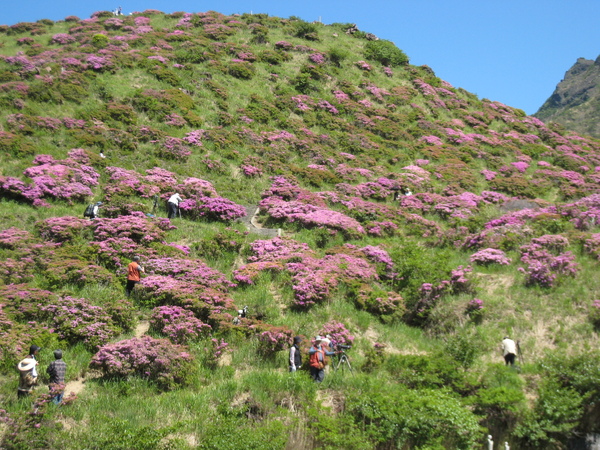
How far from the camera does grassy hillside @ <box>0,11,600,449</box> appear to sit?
958 cm

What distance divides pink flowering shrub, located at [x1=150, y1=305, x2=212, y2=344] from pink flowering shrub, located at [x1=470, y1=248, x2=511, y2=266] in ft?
37.4

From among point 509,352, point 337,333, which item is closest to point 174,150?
point 337,333

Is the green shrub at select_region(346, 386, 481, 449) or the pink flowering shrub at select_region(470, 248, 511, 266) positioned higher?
the pink flowering shrub at select_region(470, 248, 511, 266)

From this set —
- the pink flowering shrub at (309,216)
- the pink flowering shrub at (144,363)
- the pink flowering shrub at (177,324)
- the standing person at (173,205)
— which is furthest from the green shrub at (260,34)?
the pink flowering shrub at (144,363)

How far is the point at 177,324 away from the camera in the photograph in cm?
1241

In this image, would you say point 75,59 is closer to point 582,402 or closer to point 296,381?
point 296,381

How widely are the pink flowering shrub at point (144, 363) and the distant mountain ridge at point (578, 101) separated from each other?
98.6 metres

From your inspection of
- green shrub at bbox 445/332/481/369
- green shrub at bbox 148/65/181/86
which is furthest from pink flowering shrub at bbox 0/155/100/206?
green shrub at bbox 445/332/481/369

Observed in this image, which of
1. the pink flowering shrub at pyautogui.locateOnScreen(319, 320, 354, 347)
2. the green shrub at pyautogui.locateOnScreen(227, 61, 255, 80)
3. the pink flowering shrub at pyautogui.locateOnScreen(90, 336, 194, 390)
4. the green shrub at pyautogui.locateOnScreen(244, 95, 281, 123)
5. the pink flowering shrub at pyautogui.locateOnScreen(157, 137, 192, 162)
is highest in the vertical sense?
the green shrub at pyautogui.locateOnScreen(227, 61, 255, 80)

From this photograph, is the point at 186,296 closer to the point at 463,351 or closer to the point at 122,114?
the point at 463,351

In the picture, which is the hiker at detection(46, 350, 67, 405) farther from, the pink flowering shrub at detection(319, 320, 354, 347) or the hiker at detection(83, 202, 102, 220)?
the hiker at detection(83, 202, 102, 220)

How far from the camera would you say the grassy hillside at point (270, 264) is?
9578 mm

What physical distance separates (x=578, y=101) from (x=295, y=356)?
141 meters

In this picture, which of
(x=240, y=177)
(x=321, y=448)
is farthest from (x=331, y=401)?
(x=240, y=177)
